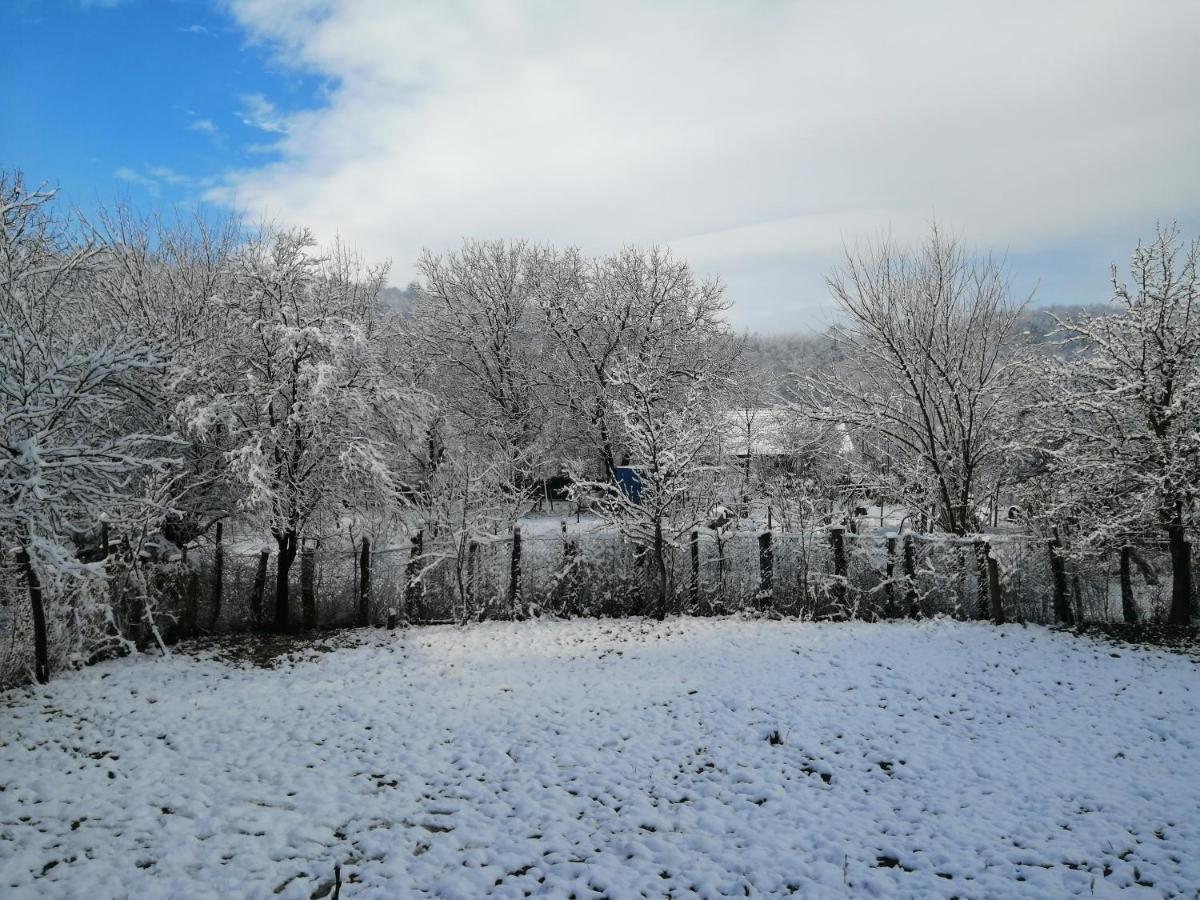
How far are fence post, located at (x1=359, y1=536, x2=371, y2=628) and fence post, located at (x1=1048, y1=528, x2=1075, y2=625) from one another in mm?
12423

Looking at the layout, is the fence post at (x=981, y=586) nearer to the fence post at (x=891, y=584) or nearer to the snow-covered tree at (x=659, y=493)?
the fence post at (x=891, y=584)

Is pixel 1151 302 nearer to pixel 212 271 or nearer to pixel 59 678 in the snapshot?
pixel 59 678

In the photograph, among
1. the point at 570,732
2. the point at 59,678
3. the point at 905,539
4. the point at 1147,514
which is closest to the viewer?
the point at 570,732

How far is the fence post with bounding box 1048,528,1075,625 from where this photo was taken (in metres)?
11.3

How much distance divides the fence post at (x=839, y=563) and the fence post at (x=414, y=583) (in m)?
7.99

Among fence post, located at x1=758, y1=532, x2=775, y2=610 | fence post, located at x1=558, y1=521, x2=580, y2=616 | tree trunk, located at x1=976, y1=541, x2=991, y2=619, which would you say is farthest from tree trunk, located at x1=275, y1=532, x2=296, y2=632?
tree trunk, located at x1=976, y1=541, x2=991, y2=619

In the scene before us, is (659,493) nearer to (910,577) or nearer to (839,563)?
(839,563)

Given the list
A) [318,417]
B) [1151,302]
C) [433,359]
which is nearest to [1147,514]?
[1151,302]

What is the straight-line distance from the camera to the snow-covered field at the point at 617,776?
15.2 ft

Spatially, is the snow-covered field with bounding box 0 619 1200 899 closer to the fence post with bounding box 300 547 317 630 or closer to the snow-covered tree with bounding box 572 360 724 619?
the fence post with bounding box 300 547 317 630

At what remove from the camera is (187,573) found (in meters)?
11.2

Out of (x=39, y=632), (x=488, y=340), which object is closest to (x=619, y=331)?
(x=488, y=340)

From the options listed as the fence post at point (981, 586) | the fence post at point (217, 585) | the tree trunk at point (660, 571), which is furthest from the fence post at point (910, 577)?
the fence post at point (217, 585)

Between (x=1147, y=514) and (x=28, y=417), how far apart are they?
1507cm
